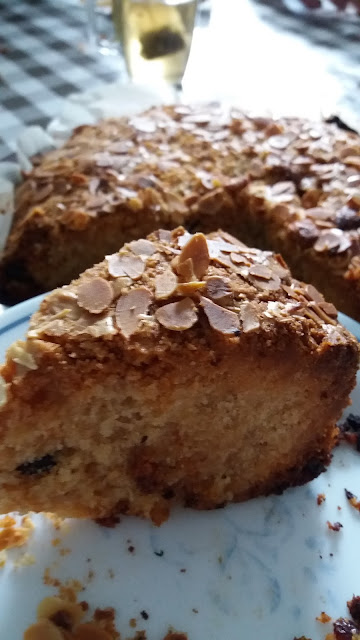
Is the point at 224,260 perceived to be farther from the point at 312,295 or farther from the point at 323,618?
the point at 323,618

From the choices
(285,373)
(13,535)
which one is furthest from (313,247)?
(13,535)

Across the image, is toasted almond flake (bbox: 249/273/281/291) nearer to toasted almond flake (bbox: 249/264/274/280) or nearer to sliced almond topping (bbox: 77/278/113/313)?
toasted almond flake (bbox: 249/264/274/280)

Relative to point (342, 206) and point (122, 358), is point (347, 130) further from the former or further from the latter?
point (122, 358)

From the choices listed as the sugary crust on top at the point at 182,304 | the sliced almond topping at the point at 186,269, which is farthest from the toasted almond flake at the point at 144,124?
the sliced almond topping at the point at 186,269

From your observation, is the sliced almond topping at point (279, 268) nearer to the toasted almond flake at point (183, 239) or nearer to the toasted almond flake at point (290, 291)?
the toasted almond flake at point (290, 291)

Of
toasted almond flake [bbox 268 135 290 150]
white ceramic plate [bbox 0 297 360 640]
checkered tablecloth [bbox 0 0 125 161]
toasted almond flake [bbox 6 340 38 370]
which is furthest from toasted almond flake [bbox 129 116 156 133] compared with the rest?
white ceramic plate [bbox 0 297 360 640]

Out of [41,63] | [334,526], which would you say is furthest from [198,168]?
[41,63]
